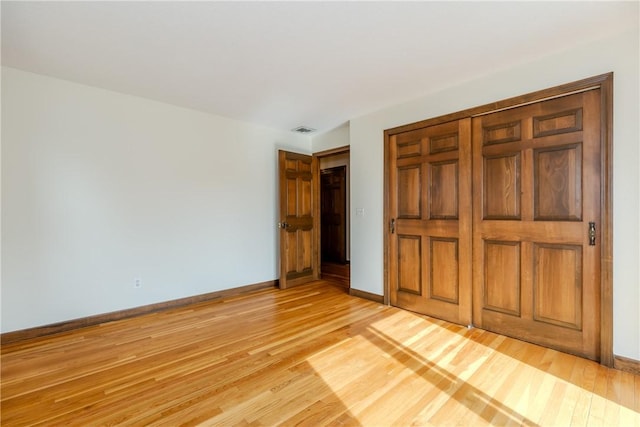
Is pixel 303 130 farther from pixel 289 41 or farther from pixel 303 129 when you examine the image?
pixel 289 41

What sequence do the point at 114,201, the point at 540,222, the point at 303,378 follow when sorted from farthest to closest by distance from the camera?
the point at 114,201 < the point at 540,222 < the point at 303,378

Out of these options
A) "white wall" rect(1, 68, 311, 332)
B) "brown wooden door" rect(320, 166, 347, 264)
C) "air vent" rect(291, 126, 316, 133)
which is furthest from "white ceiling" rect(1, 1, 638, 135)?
"brown wooden door" rect(320, 166, 347, 264)

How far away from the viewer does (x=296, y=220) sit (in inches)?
181

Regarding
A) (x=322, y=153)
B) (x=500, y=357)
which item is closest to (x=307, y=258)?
(x=322, y=153)

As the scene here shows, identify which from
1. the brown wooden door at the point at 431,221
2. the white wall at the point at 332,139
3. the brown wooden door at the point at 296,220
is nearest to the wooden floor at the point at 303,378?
the brown wooden door at the point at 431,221

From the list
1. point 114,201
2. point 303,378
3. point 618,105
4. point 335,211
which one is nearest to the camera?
point 303,378

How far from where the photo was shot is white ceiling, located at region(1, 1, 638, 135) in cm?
188

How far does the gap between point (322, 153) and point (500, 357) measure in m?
3.62

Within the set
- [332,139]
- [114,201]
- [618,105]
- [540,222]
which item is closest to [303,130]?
[332,139]

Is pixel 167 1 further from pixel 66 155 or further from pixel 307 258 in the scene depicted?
pixel 307 258

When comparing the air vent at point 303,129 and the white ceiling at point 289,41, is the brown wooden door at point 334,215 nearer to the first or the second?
the air vent at point 303,129

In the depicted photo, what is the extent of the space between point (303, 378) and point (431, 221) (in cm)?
208

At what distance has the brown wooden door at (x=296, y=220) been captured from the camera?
4418 mm

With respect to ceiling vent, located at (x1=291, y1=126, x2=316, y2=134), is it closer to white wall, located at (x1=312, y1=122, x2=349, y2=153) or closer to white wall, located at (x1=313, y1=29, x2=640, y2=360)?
white wall, located at (x1=312, y1=122, x2=349, y2=153)
